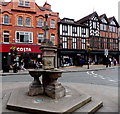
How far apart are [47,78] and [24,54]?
59.7ft

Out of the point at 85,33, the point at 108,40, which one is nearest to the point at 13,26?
the point at 85,33

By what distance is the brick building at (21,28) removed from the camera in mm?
22906

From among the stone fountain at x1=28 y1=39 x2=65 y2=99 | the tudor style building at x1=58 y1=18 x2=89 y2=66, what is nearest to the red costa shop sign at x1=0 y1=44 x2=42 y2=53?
the tudor style building at x1=58 y1=18 x2=89 y2=66

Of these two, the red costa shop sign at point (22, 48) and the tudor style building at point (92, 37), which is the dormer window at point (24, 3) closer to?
the tudor style building at point (92, 37)

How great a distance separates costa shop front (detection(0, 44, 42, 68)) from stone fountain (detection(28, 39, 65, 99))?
1781 cm

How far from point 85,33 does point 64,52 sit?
7.38 meters

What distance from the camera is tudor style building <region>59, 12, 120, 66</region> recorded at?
90.0ft

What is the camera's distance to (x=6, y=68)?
689 inches

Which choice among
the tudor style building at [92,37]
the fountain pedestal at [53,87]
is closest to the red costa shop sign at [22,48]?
the tudor style building at [92,37]

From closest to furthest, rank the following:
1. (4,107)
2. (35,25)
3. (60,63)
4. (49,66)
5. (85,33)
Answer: (4,107) < (49,66) < (35,25) < (60,63) < (85,33)

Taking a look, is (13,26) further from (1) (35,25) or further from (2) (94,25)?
(2) (94,25)

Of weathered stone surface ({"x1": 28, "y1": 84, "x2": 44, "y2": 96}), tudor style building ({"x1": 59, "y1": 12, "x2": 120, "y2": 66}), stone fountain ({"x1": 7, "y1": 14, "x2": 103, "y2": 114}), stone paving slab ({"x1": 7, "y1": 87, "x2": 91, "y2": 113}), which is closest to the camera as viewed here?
stone paving slab ({"x1": 7, "y1": 87, "x2": 91, "y2": 113})

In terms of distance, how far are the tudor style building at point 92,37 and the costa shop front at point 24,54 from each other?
5.13 metres

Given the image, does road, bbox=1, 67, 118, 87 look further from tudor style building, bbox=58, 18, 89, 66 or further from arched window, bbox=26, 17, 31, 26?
arched window, bbox=26, 17, 31, 26
